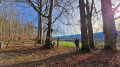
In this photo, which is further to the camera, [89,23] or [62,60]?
[89,23]

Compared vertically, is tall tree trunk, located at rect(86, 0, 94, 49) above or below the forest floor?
above

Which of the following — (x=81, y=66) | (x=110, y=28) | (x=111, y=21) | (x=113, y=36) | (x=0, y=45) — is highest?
(x=111, y=21)

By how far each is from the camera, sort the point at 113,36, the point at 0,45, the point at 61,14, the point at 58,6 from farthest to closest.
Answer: the point at 61,14, the point at 58,6, the point at 0,45, the point at 113,36

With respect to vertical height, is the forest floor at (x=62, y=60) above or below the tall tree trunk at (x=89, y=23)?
below

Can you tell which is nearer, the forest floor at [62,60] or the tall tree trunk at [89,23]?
the forest floor at [62,60]

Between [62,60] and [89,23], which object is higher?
[89,23]

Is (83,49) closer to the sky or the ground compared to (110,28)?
closer to the ground

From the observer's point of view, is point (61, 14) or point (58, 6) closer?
point (58, 6)

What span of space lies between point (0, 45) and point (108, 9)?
35.4 ft

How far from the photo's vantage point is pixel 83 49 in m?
6.79

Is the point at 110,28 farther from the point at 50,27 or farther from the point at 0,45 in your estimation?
the point at 0,45

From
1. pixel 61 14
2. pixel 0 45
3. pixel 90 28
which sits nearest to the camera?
pixel 0 45

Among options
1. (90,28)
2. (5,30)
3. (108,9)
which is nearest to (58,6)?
(90,28)

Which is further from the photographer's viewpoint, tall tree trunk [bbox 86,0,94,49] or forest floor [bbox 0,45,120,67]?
tall tree trunk [bbox 86,0,94,49]
